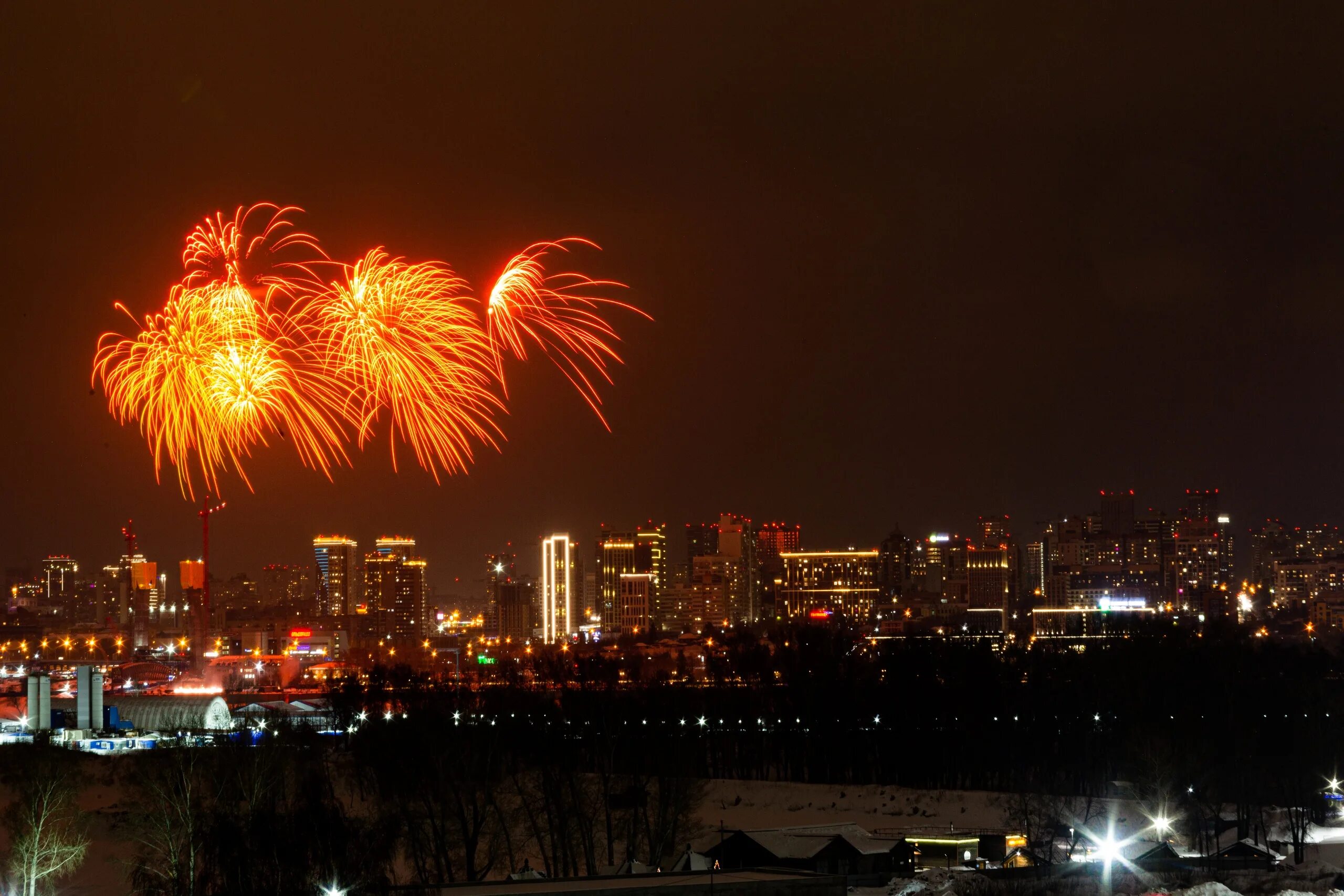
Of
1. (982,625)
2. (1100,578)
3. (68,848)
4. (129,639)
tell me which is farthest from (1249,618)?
(68,848)

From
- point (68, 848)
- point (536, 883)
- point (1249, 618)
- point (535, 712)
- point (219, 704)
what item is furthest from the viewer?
point (1249, 618)

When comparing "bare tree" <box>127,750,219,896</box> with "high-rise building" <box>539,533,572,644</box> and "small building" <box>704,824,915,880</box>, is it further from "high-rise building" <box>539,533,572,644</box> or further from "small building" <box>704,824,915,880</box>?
"high-rise building" <box>539,533,572,644</box>

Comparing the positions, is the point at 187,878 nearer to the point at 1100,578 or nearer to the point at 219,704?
the point at 219,704

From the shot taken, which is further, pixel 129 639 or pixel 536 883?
pixel 129 639

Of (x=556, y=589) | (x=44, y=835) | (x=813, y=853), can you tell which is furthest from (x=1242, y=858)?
(x=556, y=589)

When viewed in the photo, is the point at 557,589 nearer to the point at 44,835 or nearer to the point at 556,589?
the point at 556,589

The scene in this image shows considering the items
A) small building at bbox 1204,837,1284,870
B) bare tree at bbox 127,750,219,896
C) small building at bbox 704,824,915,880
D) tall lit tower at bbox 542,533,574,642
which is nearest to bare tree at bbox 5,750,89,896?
bare tree at bbox 127,750,219,896

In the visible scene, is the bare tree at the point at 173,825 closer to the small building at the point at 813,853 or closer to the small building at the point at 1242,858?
the small building at the point at 813,853
